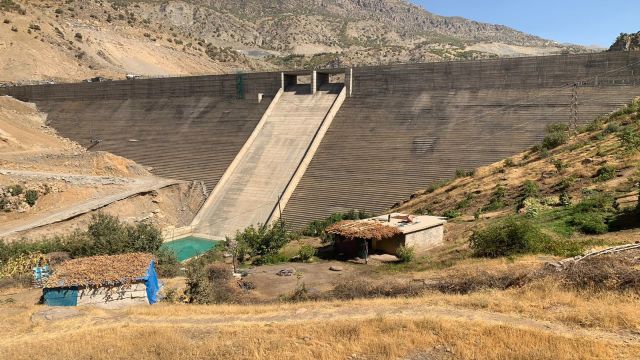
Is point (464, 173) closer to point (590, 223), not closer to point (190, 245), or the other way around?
point (590, 223)

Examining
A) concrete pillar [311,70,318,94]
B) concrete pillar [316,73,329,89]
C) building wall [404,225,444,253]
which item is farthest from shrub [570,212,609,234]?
concrete pillar [316,73,329,89]

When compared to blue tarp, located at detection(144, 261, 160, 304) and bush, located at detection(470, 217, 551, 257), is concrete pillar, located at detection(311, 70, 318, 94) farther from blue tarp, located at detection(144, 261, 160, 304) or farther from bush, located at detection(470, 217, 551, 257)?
blue tarp, located at detection(144, 261, 160, 304)

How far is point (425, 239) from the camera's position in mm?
17891

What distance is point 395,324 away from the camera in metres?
8.73

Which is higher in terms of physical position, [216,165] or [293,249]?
[216,165]

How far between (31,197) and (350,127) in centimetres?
1842

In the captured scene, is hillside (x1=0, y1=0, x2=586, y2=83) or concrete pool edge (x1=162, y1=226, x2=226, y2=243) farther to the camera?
hillside (x1=0, y1=0, x2=586, y2=83)

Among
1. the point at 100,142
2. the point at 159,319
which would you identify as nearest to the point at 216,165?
the point at 100,142

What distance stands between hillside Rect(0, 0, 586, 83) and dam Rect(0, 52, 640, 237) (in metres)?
24.5

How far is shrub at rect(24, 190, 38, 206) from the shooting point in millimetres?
27266

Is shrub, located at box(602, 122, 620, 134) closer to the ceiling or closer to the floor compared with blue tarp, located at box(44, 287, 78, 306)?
closer to the ceiling

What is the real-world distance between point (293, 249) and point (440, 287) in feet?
34.8

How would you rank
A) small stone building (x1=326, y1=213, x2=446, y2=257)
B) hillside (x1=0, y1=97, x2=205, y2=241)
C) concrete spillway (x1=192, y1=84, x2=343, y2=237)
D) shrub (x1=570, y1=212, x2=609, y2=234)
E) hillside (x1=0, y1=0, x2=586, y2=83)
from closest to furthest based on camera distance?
shrub (x1=570, y1=212, x2=609, y2=234)
small stone building (x1=326, y1=213, x2=446, y2=257)
hillside (x1=0, y1=97, x2=205, y2=241)
concrete spillway (x1=192, y1=84, x2=343, y2=237)
hillside (x1=0, y1=0, x2=586, y2=83)

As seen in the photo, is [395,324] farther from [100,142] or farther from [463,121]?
[100,142]
